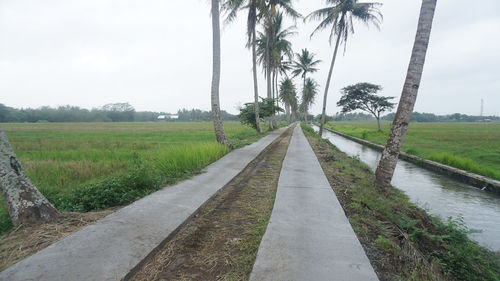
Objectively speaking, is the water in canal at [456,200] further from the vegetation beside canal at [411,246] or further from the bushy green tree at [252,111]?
the bushy green tree at [252,111]

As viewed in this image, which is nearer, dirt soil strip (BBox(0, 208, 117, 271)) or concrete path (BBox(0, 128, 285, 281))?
concrete path (BBox(0, 128, 285, 281))

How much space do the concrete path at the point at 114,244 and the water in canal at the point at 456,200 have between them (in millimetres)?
4437

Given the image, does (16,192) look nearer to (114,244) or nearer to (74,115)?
(114,244)

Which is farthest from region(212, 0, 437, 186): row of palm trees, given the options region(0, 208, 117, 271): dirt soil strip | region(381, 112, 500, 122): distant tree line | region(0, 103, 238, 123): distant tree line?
region(381, 112, 500, 122): distant tree line

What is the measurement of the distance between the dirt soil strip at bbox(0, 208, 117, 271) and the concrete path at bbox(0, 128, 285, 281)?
177 millimetres

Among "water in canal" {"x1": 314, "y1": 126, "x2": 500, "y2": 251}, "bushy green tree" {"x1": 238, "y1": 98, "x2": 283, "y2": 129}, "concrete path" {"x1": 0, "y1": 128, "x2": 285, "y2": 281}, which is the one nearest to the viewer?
"concrete path" {"x1": 0, "y1": 128, "x2": 285, "y2": 281}

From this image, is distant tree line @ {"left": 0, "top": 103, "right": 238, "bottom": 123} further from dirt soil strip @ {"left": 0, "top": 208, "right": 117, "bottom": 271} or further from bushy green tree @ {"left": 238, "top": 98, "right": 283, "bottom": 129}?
dirt soil strip @ {"left": 0, "top": 208, "right": 117, "bottom": 271}

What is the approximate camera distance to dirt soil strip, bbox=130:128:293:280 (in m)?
1.85

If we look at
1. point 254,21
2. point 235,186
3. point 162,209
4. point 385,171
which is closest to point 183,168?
point 235,186

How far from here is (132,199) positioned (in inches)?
136

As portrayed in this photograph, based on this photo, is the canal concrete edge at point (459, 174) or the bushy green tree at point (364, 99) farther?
the bushy green tree at point (364, 99)

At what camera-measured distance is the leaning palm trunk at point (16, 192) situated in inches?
94.3

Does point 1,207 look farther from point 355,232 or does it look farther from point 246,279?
point 355,232

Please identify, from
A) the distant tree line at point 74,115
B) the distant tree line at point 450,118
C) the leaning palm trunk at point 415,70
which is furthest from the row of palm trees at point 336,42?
the distant tree line at point 450,118
